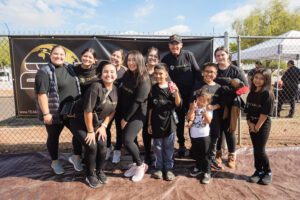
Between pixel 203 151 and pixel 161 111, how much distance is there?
0.83 meters

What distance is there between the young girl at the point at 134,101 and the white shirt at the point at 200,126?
29.5 inches

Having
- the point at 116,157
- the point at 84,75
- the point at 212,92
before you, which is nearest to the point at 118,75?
the point at 84,75

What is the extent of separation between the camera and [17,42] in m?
4.86

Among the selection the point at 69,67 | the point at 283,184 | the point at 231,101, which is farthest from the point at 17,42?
the point at 283,184

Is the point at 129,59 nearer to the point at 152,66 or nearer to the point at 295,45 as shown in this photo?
the point at 152,66

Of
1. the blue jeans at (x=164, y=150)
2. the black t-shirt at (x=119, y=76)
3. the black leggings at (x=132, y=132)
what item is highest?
the black t-shirt at (x=119, y=76)

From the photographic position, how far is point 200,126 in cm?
349

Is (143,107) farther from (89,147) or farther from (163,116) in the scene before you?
(89,147)

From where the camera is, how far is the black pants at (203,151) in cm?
349

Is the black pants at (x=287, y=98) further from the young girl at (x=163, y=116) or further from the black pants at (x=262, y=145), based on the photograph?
the young girl at (x=163, y=116)

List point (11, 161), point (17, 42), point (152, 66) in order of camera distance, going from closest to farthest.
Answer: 1. point (152, 66)
2. point (11, 161)
3. point (17, 42)

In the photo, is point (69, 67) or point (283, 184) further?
point (69, 67)

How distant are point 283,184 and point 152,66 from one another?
101 inches

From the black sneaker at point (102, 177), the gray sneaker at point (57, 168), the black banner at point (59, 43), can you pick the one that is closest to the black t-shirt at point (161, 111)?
the black sneaker at point (102, 177)
